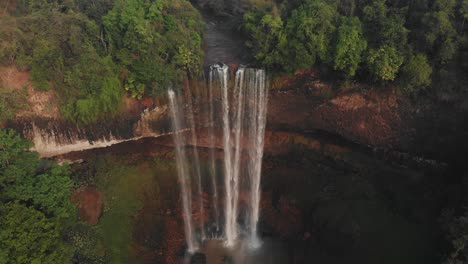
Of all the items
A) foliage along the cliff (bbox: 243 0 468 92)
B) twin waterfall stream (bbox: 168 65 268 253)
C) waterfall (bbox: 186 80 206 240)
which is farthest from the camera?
waterfall (bbox: 186 80 206 240)

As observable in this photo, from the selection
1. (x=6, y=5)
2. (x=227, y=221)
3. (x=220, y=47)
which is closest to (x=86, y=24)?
(x=6, y=5)

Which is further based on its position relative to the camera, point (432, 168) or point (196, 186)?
point (196, 186)

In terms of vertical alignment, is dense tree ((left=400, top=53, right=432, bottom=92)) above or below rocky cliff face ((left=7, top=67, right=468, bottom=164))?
above

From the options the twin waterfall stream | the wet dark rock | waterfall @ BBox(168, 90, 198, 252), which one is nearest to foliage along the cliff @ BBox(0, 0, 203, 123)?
waterfall @ BBox(168, 90, 198, 252)

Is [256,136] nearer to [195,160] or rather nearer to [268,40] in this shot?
[195,160]

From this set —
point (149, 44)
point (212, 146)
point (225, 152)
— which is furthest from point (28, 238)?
point (212, 146)

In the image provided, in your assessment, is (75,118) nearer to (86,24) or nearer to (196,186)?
(86,24)

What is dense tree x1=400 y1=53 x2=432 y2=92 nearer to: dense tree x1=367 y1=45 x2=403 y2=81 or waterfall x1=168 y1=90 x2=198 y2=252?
dense tree x1=367 y1=45 x2=403 y2=81

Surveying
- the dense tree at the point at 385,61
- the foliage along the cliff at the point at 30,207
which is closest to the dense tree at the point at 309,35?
the dense tree at the point at 385,61
